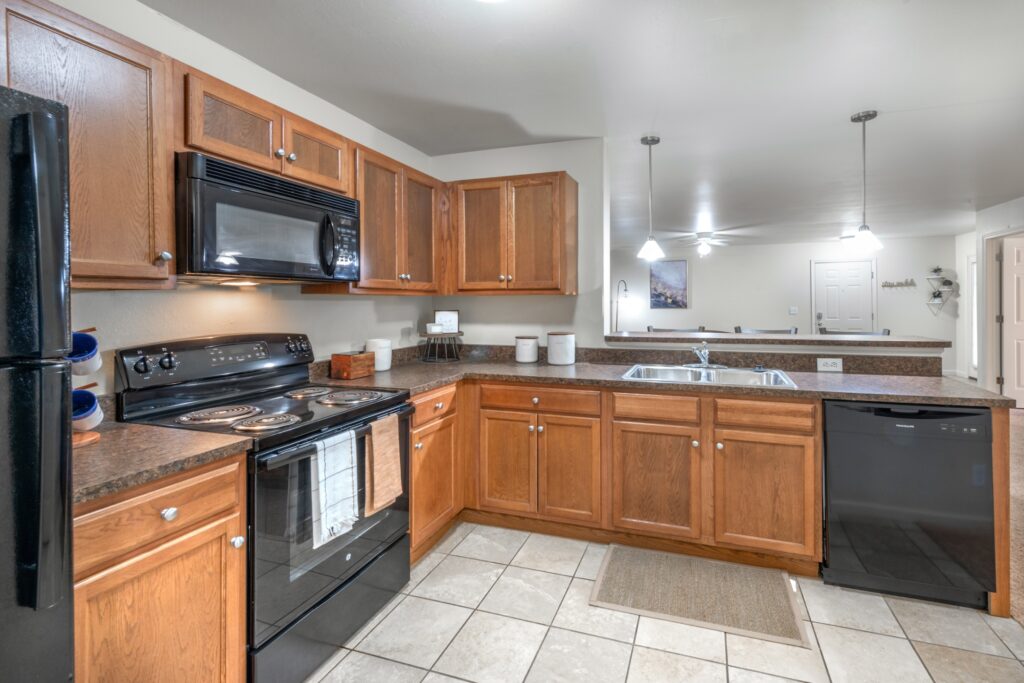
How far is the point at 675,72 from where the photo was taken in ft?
7.73

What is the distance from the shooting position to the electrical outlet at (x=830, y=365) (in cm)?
279

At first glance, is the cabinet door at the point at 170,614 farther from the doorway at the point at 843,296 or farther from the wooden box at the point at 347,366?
the doorway at the point at 843,296

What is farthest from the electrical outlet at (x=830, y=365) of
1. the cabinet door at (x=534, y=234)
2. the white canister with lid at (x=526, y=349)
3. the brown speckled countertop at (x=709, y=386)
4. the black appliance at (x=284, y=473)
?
the black appliance at (x=284, y=473)

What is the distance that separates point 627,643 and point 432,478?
1117mm

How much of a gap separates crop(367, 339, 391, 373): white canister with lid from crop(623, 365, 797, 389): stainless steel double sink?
1.31 metres

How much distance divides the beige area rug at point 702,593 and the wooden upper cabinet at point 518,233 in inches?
59.6

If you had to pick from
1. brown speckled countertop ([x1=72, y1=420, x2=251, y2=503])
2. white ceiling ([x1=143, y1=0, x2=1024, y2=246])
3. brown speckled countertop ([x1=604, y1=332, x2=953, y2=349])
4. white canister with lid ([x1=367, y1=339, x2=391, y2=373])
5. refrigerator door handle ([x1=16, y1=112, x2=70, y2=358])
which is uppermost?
white ceiling ([x1=143, y1=0, x2=1024, y2=246])

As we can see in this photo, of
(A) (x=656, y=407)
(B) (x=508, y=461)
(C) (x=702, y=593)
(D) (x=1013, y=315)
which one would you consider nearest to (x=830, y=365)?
(A) (x=656, y=407)

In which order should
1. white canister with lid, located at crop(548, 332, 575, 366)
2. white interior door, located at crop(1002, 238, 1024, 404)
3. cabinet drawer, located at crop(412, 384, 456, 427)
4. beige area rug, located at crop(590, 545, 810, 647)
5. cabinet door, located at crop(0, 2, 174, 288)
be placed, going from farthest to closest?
white interior door, located at crop(1002, 238, 1024, 404), white canister with lid, located at crop(548, 332, 575, 366), cabinet drawer, located at crop(412, 384, 456, 427), beige area rug, located at crop(590, 545, 810, 647), cabinet door, located at crop(0, 2, 174, 288)

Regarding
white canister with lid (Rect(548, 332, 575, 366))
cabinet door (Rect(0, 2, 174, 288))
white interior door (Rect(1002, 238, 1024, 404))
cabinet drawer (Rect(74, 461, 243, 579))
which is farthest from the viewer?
white interior door (Rect(1002, 238, 1024, 404))

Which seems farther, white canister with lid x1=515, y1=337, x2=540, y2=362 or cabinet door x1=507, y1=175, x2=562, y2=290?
white canister with lid x1=515, y1=337, x2=540, y2=362

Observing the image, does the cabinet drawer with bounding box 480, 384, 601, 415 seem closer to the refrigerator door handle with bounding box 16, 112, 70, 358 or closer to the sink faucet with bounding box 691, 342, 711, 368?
the sink faucet with bounding box 691, 342, 711, 368

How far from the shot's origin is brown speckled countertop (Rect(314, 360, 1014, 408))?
2.13m

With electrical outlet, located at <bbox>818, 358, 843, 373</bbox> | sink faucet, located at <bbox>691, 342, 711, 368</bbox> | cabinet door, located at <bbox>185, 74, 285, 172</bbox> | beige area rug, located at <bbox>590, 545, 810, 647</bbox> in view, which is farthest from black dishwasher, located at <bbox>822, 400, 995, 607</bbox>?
cabinet door, located at <bbox>185, 74, 285, 172</bbox>
